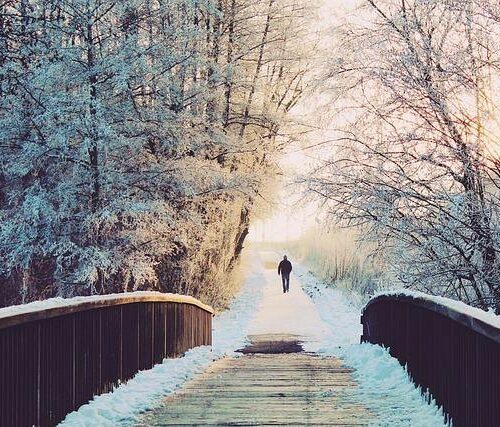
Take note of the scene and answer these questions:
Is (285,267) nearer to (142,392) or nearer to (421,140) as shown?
(421,140)

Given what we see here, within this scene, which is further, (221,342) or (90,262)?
(221,342)

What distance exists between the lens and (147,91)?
1670cm

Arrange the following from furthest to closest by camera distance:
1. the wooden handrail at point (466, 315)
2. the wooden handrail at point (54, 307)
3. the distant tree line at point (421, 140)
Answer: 1. the distant tree line at point (421, 140)
2. the wooden handrail at point (54, 307)
3. the wooden handrail at point (466, 315)

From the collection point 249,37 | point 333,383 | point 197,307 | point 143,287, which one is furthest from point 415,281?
point 249,37

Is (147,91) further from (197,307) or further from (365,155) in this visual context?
(365,155)

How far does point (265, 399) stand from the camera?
7094 mm

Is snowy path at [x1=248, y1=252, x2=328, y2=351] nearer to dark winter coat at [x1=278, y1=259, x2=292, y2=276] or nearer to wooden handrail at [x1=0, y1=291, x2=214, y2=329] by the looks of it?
dark winter coat at [x1=278, y1=259, x2=292, y2=276]

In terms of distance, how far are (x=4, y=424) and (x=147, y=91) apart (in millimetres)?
12606

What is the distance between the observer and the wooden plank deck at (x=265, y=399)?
19.9 feet

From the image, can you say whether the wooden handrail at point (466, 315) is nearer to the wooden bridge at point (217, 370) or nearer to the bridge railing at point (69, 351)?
the wooden bridge at point (217, 370)

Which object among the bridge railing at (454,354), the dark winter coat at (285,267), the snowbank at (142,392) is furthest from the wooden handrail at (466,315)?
the dark winter coat at (285,267)

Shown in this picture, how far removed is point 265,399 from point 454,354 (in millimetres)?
2075

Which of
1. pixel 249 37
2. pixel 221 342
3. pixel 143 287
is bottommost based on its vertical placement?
pixel 221 342

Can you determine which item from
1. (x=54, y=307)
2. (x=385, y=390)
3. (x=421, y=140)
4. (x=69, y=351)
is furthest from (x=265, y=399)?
(x=421, y=140)
